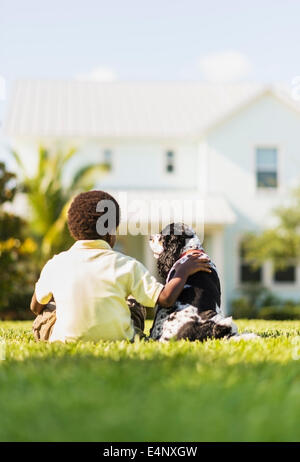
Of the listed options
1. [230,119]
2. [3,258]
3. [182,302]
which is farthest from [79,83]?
[182,302]

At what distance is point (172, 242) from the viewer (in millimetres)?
4992

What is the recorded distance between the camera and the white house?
21984 mm

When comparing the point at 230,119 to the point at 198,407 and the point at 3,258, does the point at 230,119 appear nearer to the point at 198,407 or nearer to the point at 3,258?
the point at 3,258

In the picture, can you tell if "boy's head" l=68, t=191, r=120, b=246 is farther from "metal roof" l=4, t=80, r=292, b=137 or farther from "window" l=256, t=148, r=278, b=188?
"window" l=256, t=148, r=278, b=188

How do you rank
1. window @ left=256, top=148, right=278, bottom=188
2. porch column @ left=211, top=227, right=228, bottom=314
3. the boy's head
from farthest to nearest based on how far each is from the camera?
window @ left=256, top=148, right=278, bottom=188, porch column @ left=211, top=227, right=228, bottom=314, the boy's head

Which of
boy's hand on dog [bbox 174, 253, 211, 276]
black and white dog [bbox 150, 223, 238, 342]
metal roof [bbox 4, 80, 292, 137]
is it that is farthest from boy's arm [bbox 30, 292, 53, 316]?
metal roof [bbox 4, 80, 292, 137]

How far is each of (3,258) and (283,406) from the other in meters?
12.5

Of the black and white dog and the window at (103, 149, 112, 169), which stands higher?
the window at (103, 149, 112, 169)

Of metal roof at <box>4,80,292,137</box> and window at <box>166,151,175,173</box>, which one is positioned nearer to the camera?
metal roof at <box>4,80,292,137</box>

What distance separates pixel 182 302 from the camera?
4.81 meters

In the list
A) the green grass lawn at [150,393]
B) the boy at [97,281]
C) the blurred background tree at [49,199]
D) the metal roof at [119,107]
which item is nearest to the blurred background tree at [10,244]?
the blurred background tree at [49,199]

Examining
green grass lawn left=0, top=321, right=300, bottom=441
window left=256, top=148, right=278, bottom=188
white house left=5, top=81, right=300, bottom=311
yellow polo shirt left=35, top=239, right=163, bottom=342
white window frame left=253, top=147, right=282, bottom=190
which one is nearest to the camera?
green grass lawn left=0, top=321, right=300, bottom=441

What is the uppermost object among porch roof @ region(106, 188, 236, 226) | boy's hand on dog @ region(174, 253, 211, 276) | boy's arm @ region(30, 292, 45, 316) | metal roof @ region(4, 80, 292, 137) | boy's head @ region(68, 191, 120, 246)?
metal roof @ region(4, 80, 292, 137)

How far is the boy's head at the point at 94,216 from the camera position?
461 cm
